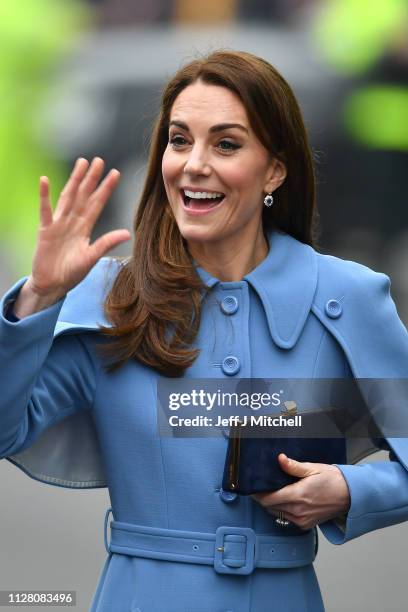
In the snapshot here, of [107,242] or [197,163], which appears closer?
[107,242]

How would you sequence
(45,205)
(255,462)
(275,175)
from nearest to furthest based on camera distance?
(45,205), (255,462), (275,175)

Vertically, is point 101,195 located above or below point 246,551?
above

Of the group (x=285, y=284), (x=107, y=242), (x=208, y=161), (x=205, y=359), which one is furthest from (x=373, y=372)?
(x=107, y=242)

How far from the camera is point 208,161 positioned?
3.44 m

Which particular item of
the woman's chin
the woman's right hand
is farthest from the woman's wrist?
the woman's chin

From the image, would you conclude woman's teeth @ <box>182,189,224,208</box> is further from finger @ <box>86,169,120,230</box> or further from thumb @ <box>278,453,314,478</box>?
thumb @ <box>278,453,314,478</box>

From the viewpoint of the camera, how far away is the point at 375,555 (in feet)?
24.6

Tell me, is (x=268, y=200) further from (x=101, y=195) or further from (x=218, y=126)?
(x=101, y=195)

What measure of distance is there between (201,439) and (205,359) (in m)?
0.18

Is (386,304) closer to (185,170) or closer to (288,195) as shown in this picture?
(288,195)

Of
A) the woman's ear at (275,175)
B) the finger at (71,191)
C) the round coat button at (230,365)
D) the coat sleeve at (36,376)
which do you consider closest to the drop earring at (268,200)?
the woman's ear at (275,175)

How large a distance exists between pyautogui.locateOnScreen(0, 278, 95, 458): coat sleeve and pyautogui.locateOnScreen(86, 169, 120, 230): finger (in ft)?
0.63

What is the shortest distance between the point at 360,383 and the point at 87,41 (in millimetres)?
10713

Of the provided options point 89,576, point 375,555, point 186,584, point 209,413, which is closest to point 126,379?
point 209,413
